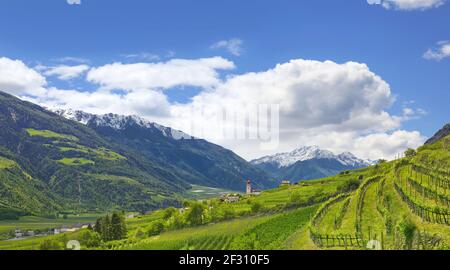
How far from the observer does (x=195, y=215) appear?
5930 inches

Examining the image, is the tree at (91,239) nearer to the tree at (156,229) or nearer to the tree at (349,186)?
the tree at (156,229)

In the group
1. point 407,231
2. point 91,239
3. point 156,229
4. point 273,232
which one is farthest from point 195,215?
point 407,231

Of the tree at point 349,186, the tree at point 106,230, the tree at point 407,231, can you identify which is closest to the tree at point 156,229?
the tree at point 106,230

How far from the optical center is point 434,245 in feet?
165

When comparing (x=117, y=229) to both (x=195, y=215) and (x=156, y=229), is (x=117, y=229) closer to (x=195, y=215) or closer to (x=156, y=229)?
(x=156, y=229)

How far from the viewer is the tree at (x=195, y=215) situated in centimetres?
14875

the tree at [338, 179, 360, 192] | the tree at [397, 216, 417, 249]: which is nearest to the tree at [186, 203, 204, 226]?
the tree at [338, 179, 360, 192]

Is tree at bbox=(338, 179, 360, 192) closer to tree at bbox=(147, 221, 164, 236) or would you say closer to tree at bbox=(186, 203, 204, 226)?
tree at bbox=(186, 203, 204, 226)

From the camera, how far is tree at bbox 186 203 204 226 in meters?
149

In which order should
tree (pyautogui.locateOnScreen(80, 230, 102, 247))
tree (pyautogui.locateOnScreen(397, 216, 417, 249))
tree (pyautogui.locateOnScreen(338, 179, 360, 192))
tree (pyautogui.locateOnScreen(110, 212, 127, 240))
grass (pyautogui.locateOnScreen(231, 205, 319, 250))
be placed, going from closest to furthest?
tree (pyautogui.locateOnScreen(397, 216, 417, 249)), grass (pyautogui.locateOnScreen(231, 205, 319, 250)), tree (pyautogui.locateOnScreen(80, 230, 102, 247)), tree (pyautogui.locateOnScreen(338, 179, 360, 192)), tree (pyautogui.locateOnScreen(110, 212, 127, 240))

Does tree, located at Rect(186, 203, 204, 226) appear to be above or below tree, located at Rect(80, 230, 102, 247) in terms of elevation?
above

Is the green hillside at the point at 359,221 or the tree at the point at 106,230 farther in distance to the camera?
the tree at the point at 106,230
